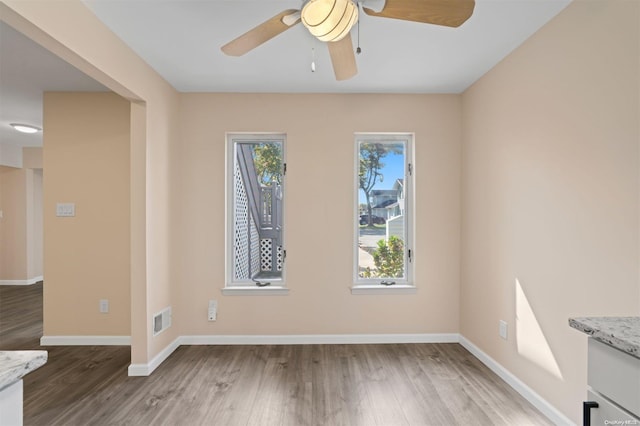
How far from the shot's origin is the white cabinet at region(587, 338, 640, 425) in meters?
0.88

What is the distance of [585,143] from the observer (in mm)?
1943

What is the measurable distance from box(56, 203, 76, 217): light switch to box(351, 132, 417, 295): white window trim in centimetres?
280

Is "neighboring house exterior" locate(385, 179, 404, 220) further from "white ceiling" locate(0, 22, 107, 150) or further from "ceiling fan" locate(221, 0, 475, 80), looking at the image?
"white ceiling" locate(0, 22, 107, 150)

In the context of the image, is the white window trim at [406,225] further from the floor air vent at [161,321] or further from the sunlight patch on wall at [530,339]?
the floor air vent at [161,321]

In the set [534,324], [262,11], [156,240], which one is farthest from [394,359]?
[262,11]

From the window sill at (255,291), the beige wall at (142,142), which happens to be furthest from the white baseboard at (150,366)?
the window sill at (255,291)

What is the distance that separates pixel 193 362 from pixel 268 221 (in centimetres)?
148

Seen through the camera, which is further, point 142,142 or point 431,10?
point 142,142

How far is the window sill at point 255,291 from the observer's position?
11.5 feet

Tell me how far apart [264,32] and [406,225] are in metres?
2.47

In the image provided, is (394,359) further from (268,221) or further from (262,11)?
(262,11)

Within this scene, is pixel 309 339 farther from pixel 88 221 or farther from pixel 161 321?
pixel 88 221

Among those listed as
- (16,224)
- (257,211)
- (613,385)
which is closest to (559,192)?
(613,385)

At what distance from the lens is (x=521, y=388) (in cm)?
252
